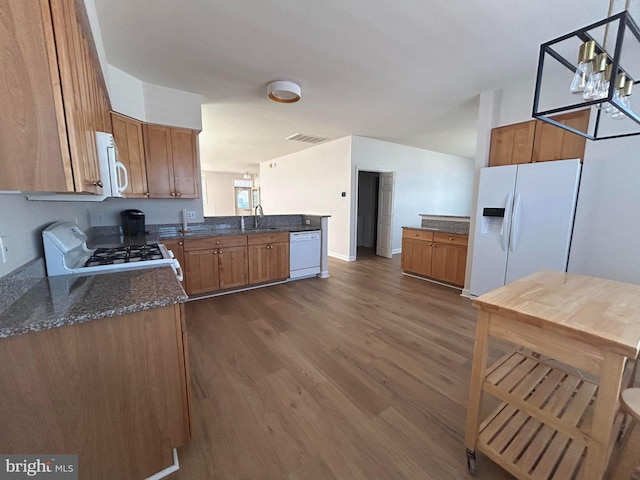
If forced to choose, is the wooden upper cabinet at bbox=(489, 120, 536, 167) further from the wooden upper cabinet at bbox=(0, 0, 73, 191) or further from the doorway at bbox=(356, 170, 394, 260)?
the wooden upper cabinet at bbox=(0, 0, 73, 191)

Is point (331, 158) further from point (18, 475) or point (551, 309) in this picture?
point (18, 475)

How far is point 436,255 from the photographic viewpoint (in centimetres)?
416

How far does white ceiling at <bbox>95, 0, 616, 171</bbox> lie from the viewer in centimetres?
190

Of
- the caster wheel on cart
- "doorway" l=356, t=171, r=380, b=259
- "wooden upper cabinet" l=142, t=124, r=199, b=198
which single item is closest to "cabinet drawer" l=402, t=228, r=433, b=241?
"doorway" l=356, t=171, r=380, b=259

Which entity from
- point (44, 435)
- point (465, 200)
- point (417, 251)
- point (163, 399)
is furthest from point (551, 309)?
point (465, 200)

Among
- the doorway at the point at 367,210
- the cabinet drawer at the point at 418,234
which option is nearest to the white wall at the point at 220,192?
the doorway at the point at 367,210

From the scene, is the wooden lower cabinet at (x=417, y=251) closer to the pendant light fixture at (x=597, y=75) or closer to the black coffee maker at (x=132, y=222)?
the pendant light fixture at (x=597, y=75)

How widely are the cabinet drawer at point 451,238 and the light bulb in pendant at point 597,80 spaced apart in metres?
2.73

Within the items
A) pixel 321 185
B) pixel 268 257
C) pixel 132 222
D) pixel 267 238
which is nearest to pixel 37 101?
pixel 132 222

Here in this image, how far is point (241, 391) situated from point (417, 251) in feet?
11.8

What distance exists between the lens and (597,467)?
953mm

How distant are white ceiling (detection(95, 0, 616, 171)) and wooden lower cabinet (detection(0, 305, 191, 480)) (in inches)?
89.1

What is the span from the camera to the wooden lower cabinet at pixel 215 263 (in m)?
3.30

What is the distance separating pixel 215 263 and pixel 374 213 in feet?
16.1
